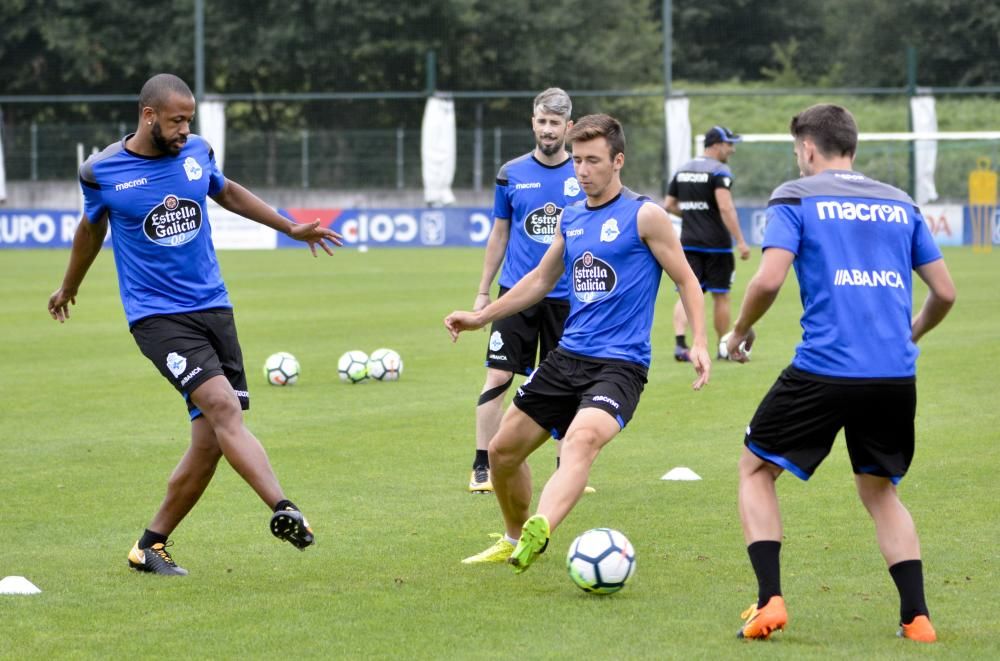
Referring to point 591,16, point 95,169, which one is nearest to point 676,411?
point 95,169

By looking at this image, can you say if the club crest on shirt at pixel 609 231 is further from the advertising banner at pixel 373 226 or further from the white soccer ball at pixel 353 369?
the advertising banner at pixel 373 226

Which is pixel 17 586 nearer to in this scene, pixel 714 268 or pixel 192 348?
pixel 192 348

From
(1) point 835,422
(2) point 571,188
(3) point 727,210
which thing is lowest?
(1) point 835,422

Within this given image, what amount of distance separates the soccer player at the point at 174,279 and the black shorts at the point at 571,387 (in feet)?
3.95

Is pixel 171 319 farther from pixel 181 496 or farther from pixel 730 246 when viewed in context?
pixel 730 246

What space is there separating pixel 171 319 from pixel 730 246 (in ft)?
30.4

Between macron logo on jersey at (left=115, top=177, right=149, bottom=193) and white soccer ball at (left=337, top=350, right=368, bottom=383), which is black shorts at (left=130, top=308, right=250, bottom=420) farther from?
white soccer ball at (left=337, top=350, right=368, bottom=383)

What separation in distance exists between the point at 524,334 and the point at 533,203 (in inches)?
30.9

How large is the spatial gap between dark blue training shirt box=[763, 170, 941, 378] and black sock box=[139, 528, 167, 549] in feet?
10.3

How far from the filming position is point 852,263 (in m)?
5.41

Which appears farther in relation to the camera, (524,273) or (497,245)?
(497,245)

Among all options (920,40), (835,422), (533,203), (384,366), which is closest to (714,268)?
(384,366)

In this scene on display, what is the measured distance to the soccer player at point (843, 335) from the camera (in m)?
5.41

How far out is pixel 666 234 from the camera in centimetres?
650
